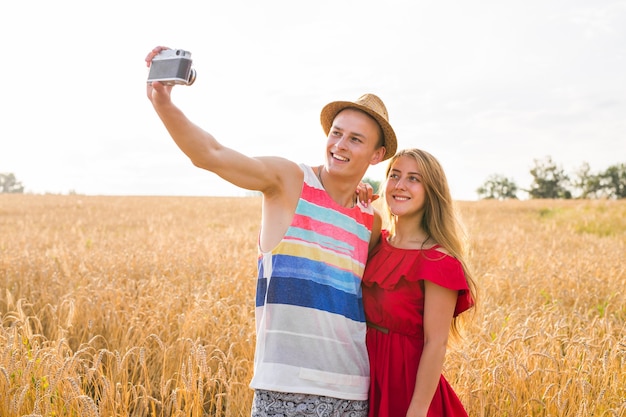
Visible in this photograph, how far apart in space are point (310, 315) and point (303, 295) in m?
0.09

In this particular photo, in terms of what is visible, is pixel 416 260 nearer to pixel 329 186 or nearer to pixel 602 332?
pixel 329 186

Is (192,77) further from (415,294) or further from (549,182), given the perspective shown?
(549,182)

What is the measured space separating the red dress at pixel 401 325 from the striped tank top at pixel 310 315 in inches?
3.6

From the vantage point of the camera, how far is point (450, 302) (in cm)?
238

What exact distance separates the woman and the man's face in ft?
0.58

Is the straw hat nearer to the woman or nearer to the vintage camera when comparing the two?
the woman

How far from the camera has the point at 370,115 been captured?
2676mm

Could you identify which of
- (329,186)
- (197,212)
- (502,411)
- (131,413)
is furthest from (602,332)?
(197,212)

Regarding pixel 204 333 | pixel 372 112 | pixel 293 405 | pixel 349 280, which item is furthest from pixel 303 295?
pixel 204 333

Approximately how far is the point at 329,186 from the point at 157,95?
950 millimetres

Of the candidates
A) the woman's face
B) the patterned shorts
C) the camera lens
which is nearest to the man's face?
the woman's face

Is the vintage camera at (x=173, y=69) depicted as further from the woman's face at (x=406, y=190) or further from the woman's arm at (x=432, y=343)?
the woman's arm at (x=432, y=343)

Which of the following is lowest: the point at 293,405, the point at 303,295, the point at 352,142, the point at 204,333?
the point at 204,333

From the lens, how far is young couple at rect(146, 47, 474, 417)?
7.35ft
